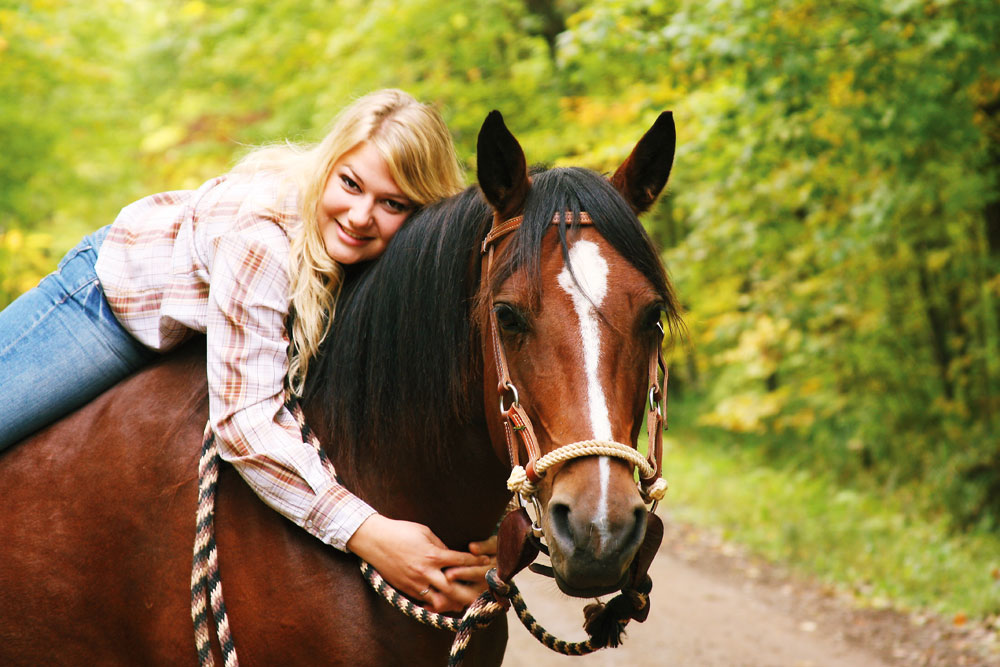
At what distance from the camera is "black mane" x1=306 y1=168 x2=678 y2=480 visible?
2.09 m

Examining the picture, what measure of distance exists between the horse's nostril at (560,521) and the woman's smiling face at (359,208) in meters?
1.06

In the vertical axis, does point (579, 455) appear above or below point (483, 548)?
above

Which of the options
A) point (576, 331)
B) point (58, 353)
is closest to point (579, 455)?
point (576, 331)

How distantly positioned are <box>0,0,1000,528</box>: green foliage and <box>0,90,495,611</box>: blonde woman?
81.4 inches

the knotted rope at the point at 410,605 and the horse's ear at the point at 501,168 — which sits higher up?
the horse's ear at the point at 501,168

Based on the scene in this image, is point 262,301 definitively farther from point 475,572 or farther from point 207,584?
point 475,572

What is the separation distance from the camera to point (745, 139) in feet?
21.0

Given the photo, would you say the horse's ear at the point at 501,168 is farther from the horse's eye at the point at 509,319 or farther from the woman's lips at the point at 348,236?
the woman's lips at the point at 348,236

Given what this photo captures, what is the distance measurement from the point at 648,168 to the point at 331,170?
35.9 inches

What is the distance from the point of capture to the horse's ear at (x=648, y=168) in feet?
6.82

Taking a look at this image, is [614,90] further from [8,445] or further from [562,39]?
[8,445]

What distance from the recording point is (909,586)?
6.11m

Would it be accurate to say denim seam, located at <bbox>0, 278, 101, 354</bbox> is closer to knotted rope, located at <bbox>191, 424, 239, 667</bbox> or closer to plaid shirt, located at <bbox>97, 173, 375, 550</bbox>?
plaid shirt, located at <bbox>97, 173, 375, 550</bbox>

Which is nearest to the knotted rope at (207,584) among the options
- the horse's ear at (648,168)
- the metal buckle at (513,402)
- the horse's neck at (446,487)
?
the horse's neck at (446,487)
